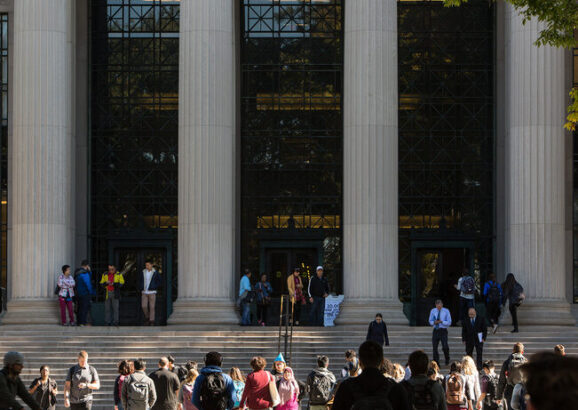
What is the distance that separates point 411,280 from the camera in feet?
119

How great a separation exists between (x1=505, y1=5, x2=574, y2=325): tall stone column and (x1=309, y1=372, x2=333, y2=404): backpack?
1480 cm

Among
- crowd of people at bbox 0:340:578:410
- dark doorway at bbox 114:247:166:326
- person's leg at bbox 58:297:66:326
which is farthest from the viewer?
dark doorway at bbox 114:247:166:326

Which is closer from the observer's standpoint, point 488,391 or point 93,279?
point 488,391

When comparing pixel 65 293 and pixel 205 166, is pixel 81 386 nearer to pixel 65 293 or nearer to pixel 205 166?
pixel 65 293

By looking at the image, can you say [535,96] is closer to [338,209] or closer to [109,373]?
[338,209]

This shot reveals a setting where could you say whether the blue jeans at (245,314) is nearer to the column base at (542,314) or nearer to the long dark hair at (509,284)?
the long dark hair at (509,284)

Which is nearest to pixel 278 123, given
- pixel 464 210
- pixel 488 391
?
pixel 464 210

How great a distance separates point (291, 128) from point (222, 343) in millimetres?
11061

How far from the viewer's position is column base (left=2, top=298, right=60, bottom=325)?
29672 mm

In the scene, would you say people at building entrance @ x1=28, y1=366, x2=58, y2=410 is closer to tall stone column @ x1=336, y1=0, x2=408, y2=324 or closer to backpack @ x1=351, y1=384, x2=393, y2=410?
backpack @ x1=351, y1=384, x2=393, y2=410

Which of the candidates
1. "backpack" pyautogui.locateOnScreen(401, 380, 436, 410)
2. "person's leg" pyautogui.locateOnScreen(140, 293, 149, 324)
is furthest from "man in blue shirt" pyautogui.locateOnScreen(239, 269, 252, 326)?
"backpack" pyautogui.locateOnScreen(401, 380, 436, 410)

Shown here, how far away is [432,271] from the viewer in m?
36.5

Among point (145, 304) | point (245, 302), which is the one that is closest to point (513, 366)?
point (245, 302)

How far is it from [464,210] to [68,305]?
44.0 feet
